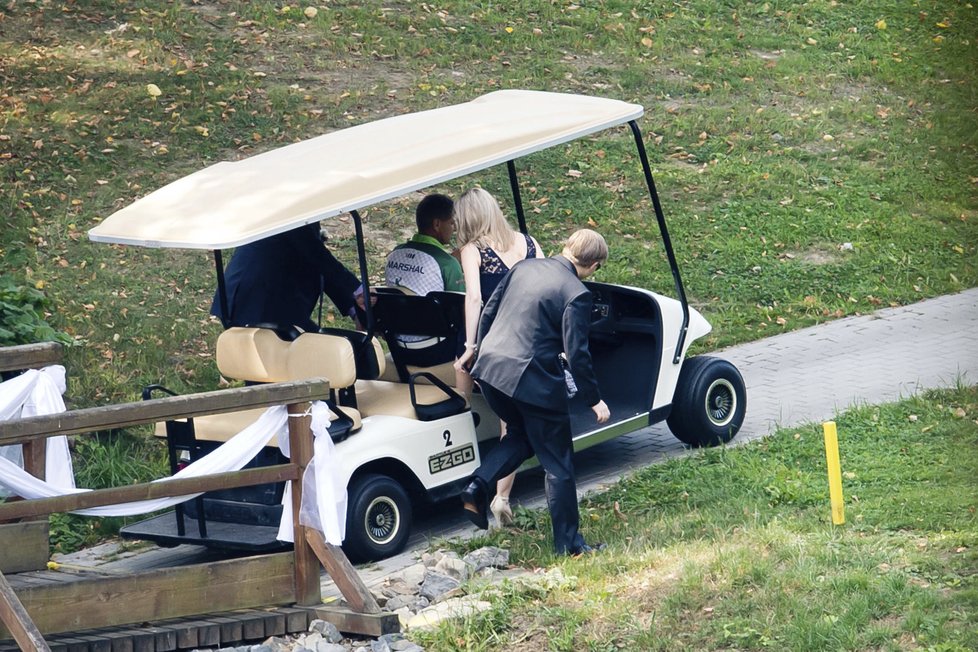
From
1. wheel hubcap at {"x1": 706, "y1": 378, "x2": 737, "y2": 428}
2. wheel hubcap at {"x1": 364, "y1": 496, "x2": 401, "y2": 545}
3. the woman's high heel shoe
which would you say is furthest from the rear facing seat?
wheel hubcap at {"x1": 706, "y1": 378, "x2": 737, "y2": 428}

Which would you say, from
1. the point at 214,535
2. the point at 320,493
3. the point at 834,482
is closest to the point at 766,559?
the point at 834,482

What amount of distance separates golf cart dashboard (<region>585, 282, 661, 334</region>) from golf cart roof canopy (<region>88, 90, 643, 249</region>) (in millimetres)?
1232

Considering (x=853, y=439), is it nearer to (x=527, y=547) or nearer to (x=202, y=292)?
(x=527, y=547)

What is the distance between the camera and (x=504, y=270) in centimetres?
780

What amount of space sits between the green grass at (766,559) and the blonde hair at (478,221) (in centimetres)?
158

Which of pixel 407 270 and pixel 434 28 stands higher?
pixel 434 28

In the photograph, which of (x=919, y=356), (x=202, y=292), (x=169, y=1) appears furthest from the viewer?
(x=169, y=1)

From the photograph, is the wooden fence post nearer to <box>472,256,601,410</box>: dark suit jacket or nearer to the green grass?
the green grass

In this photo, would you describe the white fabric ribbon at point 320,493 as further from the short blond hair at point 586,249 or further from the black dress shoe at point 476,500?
the short blond hair at point 586,249

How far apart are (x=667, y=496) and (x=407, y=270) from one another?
6.54 ft


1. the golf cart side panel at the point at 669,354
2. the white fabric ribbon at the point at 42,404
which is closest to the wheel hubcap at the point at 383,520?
the white fabric ribbon at the point at 42,404

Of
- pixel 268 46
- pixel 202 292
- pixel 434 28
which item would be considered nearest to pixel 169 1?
pixel 268 46

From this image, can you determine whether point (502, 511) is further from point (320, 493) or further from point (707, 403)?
point (707, 403)

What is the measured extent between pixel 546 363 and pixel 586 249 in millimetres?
624
